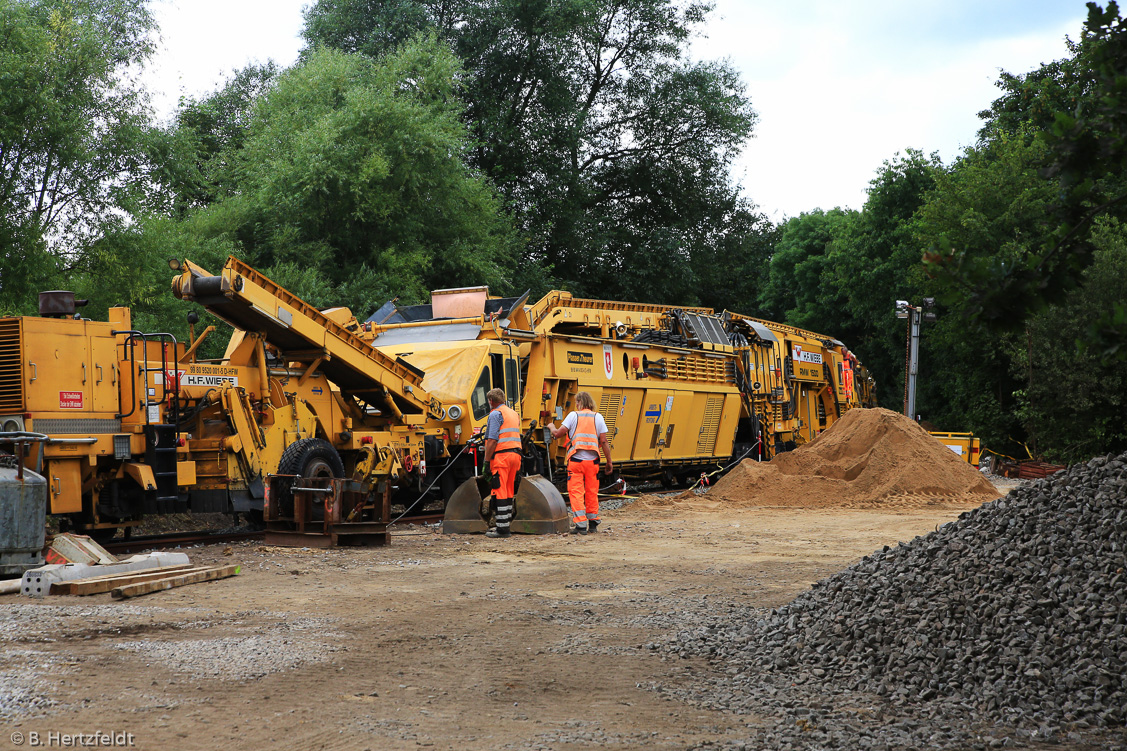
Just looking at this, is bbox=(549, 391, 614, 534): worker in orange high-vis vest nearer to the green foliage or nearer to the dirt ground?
the dirt ground

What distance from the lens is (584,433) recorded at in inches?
548

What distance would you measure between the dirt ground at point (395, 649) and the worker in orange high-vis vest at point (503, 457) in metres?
1.36

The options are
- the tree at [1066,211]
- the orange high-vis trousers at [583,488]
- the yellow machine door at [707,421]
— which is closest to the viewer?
the tree at [1066,211]

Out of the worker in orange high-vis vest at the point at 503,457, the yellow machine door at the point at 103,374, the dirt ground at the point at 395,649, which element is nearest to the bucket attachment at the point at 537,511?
the worker in orange high-vis vest at the point at 503,457

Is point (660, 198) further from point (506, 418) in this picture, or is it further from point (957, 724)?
point (957, 724)

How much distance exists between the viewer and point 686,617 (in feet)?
25.5

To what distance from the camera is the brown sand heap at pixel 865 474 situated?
18734 mm

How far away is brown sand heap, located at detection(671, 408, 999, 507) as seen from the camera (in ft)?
61.5

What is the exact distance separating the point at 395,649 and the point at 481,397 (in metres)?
9.22

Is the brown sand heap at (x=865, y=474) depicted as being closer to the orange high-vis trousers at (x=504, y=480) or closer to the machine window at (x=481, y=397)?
the machine window at (x=481, y=397)

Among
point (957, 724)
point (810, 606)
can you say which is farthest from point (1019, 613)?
point (810, 606)

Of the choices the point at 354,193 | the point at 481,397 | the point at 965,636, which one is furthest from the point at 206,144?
the point at 965,636

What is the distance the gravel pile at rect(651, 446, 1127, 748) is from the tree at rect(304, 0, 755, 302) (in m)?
26.2

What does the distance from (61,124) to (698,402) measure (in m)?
12.2
